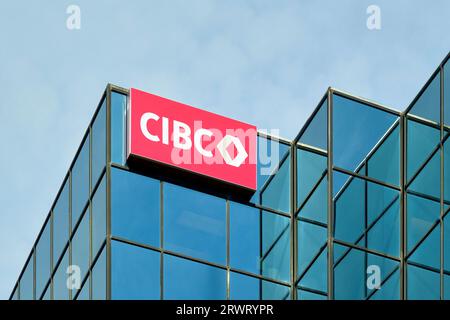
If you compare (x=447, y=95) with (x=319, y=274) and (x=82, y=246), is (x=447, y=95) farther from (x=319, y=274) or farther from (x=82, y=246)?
(x=82, y=246)

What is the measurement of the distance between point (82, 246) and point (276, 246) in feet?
17.1

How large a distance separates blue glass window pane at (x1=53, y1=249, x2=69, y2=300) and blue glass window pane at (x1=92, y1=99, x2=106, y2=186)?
3497 mm

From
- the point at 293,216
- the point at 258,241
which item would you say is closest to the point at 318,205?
the point at 293,216

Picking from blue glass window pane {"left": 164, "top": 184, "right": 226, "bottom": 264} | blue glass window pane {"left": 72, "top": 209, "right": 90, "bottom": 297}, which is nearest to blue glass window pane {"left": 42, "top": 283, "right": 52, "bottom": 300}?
blue glass window pane {"left": 72, "top": 209, "right": 90, "bottom": 297}

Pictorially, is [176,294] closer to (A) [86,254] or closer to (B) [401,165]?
(A) [86,254]

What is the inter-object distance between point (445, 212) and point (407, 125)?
10.8 feet

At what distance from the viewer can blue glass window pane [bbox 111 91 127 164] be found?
33.8 m

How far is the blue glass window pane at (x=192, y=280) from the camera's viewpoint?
1310 inches

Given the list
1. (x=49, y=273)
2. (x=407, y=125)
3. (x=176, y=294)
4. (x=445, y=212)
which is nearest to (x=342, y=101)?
(x=407, y=125)

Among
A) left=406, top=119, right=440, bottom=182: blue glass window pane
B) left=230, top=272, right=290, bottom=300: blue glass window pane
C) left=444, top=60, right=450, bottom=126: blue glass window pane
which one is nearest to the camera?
left=444, top=60, right=450, bottom=126: blue glass window pane

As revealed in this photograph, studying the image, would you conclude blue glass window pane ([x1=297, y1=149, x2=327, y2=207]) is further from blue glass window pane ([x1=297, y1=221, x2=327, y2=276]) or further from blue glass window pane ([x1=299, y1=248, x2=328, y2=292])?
blue glass window pane ([x1=299, y1=248, x2=328, y2=292])

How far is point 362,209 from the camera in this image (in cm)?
3581

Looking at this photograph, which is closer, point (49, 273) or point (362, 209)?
point (362, 209)

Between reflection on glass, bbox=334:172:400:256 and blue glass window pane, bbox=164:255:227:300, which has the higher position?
reflection on glass, bbox=334:172:400:256
